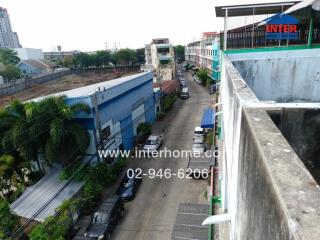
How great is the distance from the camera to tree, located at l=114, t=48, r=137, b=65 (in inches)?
2729

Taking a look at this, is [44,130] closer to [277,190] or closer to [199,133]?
[199,133]

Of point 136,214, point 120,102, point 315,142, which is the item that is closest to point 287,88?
point 315,142

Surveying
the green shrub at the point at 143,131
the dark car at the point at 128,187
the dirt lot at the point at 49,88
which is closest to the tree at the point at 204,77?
the dirt lot at the point at 49,88

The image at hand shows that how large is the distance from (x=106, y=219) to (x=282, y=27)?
13.0 m

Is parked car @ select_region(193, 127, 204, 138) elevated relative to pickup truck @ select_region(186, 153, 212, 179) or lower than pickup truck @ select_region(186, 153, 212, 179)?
elevated

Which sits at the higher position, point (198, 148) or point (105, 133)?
point (105, 133)

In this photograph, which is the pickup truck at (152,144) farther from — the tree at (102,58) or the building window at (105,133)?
the tree at (102,58)

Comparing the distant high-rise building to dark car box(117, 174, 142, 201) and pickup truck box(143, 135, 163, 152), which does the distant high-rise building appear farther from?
dark car box(117, 174, 142, 201)

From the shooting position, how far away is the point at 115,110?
648 inches

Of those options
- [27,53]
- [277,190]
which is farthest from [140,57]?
[277,190]

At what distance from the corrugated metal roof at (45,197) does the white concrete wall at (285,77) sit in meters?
9.11

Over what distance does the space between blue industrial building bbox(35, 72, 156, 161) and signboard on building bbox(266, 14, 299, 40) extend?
9683 mm
